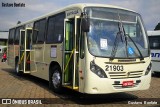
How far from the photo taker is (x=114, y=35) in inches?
354

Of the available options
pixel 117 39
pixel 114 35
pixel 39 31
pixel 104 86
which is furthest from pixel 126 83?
pixel 39 31

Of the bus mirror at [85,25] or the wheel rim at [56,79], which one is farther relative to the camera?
the wheel rim at [56,79]

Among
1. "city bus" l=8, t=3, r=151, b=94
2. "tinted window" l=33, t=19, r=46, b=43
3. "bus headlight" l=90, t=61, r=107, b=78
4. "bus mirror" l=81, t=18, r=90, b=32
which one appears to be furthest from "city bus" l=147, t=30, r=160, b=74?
"bus mirror" l=81, t=18, r=90, b=32

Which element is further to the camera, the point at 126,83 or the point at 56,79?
the point at 56,79

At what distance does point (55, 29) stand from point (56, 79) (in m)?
1.92

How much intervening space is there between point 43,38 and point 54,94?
2891mm

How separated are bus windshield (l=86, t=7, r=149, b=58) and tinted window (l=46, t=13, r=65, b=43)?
1856mm

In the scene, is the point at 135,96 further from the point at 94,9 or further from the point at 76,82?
the point at 94,9

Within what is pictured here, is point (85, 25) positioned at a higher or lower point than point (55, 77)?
higher

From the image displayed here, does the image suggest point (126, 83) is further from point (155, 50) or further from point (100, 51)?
point (155, 50)

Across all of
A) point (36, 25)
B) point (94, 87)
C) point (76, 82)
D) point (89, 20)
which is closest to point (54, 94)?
point (76, 82)

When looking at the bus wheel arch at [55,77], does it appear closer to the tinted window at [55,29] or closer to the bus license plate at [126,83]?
the tinted window at [55,29]

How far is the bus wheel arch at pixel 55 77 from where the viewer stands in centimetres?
1035

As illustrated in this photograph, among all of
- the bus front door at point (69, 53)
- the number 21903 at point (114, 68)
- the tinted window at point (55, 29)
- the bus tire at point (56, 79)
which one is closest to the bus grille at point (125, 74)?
the number 21903 at point (114, 68)
